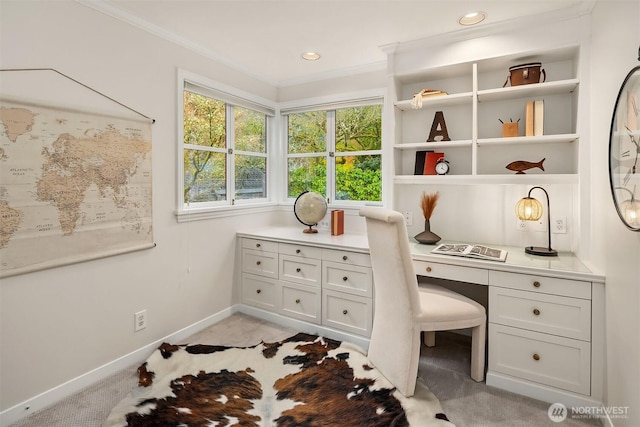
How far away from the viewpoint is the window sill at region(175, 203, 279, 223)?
2.73m

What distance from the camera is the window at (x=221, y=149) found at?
2.85 m

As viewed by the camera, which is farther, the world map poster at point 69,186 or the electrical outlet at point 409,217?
the electrical outlet at point 409,217

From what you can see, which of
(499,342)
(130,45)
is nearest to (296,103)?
(130,45)

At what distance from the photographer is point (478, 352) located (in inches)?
84.7

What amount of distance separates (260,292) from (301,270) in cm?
54

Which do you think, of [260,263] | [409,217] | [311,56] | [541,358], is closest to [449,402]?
[541,358]

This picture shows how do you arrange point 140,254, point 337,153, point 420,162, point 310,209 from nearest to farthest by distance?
point 140,254 < point 420,162 < point 310,209 < point 337,153

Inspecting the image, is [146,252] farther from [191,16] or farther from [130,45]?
[191,16]

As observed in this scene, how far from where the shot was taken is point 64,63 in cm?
196

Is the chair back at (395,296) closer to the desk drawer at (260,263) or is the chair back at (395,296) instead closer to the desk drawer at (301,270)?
the desk drawer at (301,270)

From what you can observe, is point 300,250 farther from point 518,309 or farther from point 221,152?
point 518,309

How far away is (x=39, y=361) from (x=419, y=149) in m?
2.94

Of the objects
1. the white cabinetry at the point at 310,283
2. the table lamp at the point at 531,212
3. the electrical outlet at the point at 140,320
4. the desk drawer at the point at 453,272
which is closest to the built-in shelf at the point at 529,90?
the table lamp at the point at 531,212

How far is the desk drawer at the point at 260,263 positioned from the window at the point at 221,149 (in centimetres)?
53
